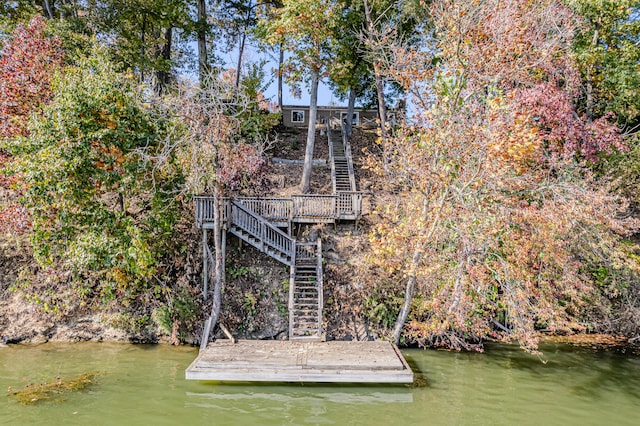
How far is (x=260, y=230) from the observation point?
1420 cm

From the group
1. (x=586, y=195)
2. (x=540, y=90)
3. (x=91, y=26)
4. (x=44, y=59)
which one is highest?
(x=91, y=26)

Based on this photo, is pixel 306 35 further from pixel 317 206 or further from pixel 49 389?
pixel 49 389

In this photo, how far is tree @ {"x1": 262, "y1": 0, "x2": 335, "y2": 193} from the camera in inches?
648

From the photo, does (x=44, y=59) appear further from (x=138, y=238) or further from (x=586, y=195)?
(x=586, y=195)

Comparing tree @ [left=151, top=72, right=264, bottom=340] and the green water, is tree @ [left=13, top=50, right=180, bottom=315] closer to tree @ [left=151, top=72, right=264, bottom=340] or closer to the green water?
tree @ [left=151, top=72, right=264, bottom=340]

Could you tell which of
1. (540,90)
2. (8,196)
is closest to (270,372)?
(8,196)

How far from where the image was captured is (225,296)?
1404cm

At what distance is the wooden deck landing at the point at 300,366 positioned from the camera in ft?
32.1

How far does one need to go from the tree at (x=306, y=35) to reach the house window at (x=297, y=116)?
35.7 ft

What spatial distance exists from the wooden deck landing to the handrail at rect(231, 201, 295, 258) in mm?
4270

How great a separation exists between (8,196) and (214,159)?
26.6 ft

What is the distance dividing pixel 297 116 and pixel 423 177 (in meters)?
20.4

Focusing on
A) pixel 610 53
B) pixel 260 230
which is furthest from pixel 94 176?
pixel 610 53

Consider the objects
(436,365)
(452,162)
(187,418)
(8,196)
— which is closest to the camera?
(187,418)
